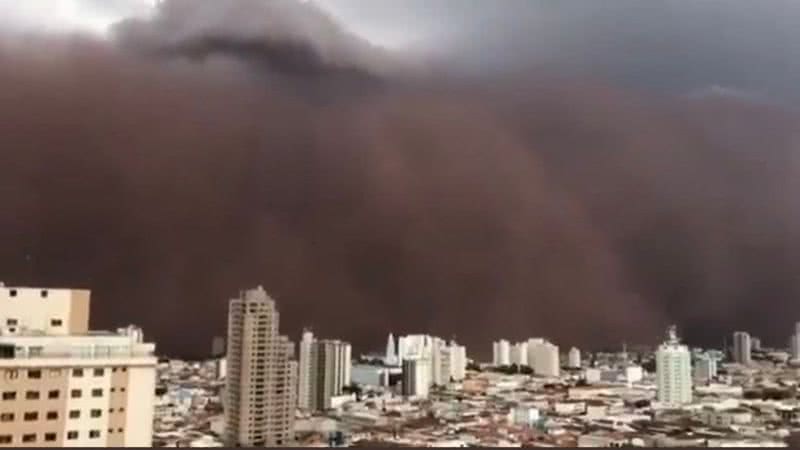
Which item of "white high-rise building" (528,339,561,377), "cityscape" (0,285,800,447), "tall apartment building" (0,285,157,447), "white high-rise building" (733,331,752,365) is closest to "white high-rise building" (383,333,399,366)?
"cityscape" (0,285,800,447)

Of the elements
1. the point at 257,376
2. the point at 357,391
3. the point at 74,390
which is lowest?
the point at 357,391

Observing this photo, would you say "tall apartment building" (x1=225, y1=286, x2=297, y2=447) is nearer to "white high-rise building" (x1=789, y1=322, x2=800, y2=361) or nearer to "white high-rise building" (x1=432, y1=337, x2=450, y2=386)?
"white high-rise building" (x1=432, y1=337, x2=450, y2=386)

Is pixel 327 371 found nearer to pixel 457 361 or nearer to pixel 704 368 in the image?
pixel 457 361

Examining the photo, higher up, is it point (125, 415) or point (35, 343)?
point (35, 343)

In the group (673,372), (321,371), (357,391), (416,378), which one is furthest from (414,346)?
(673,372)

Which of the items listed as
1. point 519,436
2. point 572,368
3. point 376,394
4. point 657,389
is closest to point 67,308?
point 519,436

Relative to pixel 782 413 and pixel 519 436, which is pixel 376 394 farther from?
pixel 782 413
